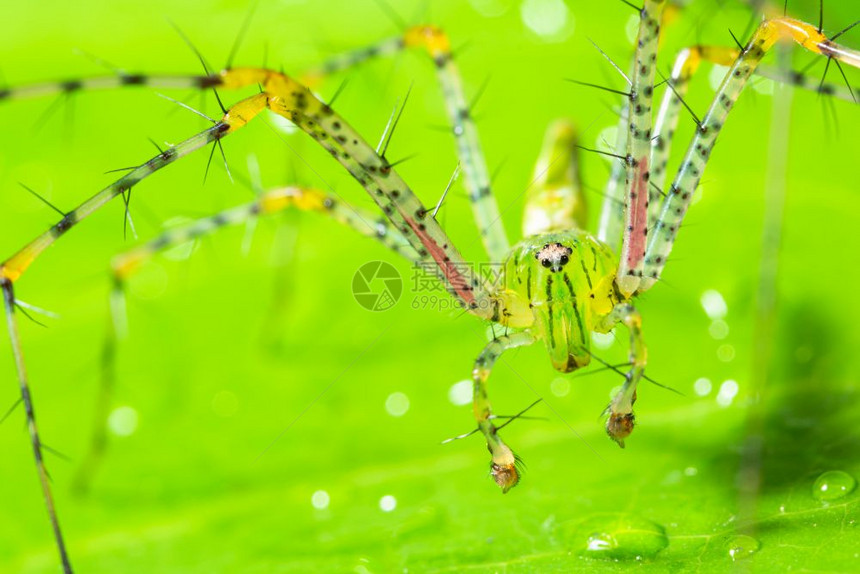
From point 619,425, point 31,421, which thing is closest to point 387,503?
point 619,425

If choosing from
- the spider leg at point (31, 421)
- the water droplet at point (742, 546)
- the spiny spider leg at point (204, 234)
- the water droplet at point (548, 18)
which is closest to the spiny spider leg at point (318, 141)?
the spider leg at point (31, 421)

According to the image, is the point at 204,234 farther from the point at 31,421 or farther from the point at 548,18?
the point at 548,18

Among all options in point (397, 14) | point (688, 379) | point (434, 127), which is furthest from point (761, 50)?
point (397, 14)

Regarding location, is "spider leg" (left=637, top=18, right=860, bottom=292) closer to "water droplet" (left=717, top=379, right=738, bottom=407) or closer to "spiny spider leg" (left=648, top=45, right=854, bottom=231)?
"spiny spider leg" (left=648, top=45, right=854, bottom=231)

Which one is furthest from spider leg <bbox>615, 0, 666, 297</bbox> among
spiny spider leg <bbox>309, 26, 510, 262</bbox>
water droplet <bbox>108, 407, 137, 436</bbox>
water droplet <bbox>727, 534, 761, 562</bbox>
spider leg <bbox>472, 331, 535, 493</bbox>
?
water droplet <bbox>108, 407, 137, 436</bbox>

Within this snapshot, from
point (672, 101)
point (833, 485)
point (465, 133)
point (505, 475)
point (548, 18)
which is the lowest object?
point (833, 485)

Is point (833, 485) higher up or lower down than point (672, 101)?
lower down

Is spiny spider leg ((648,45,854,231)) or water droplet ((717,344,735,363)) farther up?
spiny spider leg ((648,45,854,231))
